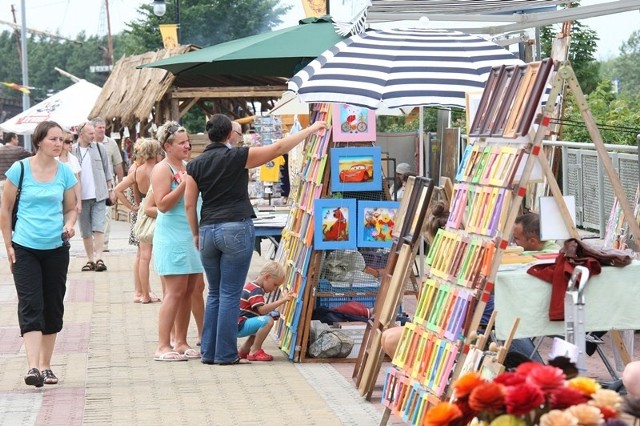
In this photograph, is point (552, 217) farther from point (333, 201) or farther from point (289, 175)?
point (289, 175)

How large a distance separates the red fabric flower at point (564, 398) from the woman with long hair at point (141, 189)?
8.93m

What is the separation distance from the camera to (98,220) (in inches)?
654

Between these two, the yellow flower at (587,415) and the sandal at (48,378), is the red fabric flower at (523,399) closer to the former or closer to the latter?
the yellow flower at (587,415)

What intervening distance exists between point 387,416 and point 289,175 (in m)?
9.79

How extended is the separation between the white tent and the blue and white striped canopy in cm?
1881

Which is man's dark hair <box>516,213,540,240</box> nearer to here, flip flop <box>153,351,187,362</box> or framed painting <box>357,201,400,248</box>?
framed painting <box>357,201,400,248</box>

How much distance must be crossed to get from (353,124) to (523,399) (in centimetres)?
656

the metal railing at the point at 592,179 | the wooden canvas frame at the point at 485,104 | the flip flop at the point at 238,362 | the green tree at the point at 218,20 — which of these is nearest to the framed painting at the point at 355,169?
the flip flop at the point at 238,362

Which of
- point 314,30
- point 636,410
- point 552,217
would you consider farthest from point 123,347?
point 636,410

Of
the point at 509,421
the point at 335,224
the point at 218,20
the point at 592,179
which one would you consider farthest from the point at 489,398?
the point at 218,20

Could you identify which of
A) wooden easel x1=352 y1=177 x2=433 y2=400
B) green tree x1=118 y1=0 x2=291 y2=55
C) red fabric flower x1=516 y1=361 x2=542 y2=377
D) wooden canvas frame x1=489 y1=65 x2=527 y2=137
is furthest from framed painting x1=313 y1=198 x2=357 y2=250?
green tree x1=118 y1=0 x2=291 y2=55

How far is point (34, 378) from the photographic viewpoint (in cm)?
906

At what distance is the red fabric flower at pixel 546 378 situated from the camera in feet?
11.8

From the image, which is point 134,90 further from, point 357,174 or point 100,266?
point 357,174
